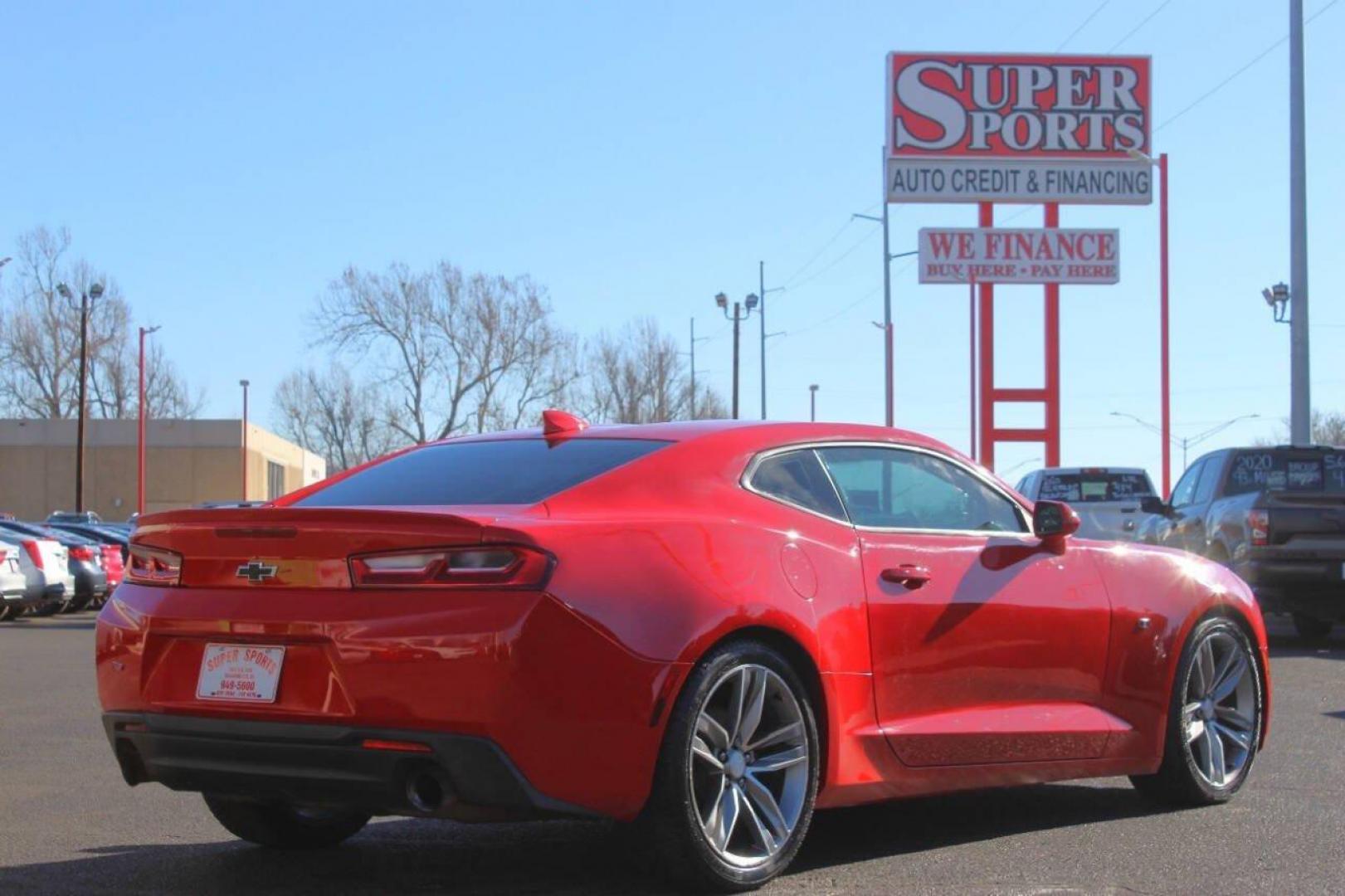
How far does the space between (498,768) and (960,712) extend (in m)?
2.02

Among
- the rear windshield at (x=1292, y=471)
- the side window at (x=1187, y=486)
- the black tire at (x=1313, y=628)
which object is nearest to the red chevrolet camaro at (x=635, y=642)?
the rear windshield at (x=1292, y=471)

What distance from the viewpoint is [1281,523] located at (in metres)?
15.2

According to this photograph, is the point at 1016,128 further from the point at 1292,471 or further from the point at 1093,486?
the point at 1292,471

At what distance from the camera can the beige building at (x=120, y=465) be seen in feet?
268

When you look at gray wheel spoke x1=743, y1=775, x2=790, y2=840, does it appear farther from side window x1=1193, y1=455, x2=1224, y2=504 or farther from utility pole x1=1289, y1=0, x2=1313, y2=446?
utility pole x1=1289, y1=0, x2=1313, y2=446

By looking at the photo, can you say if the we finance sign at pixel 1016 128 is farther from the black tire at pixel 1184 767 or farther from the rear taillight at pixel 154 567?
the rear taillight at pixel 154 567

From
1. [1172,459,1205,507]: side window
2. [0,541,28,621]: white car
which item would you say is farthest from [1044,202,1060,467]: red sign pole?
[0,541,28,621]: white car

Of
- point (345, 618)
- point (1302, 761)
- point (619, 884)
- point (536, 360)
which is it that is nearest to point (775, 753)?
point (619, 884)

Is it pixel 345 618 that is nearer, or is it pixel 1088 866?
pixel 345 618

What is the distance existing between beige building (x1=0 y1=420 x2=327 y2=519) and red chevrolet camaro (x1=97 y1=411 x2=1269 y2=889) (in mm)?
77164

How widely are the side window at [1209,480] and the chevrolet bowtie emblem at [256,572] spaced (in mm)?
13253

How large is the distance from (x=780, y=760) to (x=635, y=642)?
0.80m

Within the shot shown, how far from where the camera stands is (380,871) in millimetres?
5742

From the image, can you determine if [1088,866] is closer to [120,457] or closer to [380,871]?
[380,871]
